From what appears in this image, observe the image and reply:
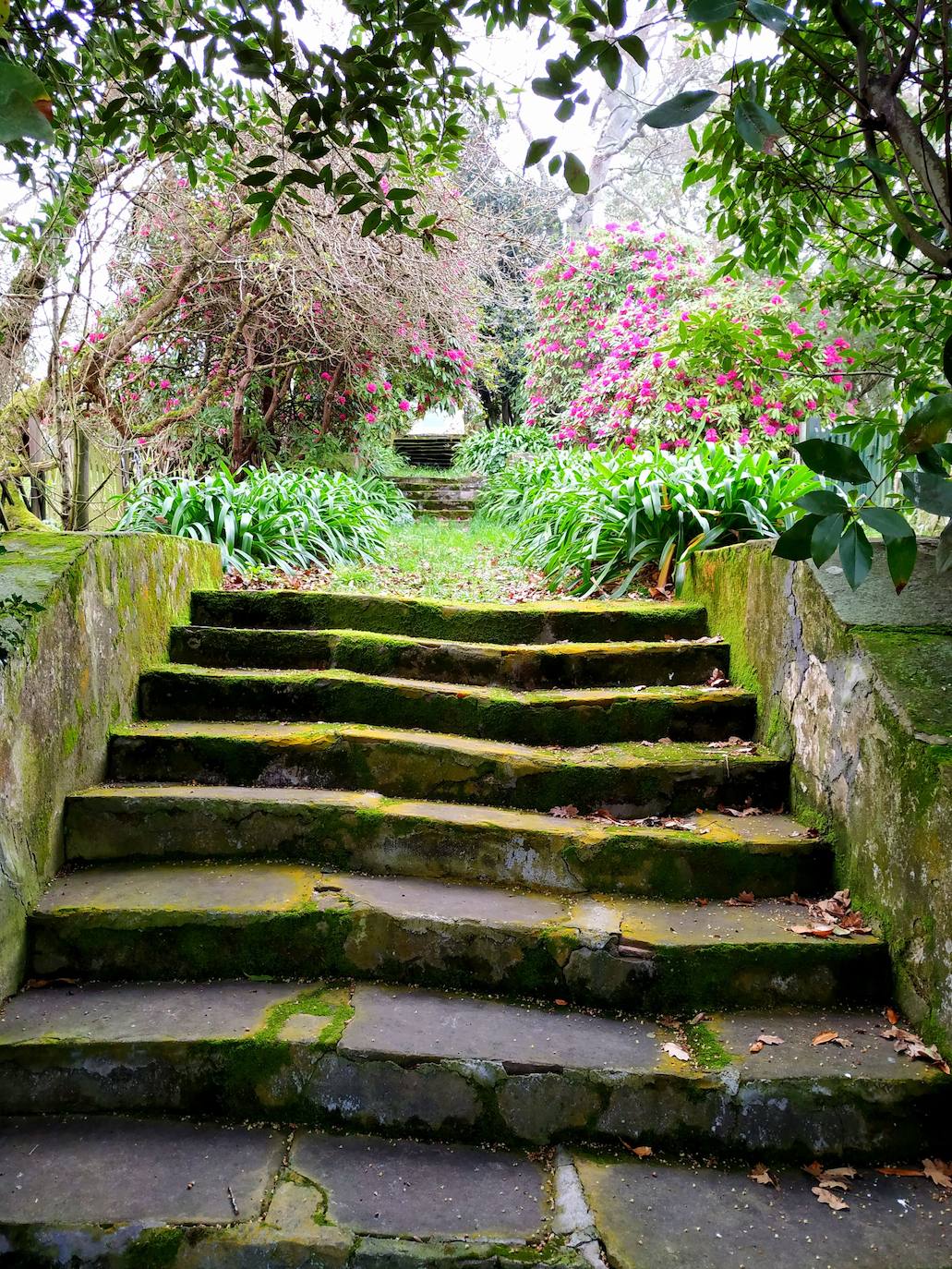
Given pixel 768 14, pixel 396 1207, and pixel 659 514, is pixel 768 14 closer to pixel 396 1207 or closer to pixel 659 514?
pixel 396 1207

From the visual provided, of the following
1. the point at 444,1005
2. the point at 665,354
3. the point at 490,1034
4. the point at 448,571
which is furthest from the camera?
the point at 665,354

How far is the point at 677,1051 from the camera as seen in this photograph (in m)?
1.74

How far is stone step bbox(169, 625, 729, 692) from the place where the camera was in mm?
3031

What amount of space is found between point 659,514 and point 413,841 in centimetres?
226

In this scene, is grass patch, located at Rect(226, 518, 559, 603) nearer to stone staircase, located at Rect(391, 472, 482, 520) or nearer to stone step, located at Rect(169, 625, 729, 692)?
stone step, located at Rect(169, 625, 729, 692)

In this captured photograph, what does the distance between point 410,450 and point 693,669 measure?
11.2 meters

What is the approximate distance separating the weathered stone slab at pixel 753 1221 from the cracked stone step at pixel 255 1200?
0.13 m

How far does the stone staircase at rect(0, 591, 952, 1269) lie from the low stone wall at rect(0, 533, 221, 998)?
86 mm

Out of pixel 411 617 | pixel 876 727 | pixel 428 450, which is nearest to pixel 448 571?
pixel 411 617

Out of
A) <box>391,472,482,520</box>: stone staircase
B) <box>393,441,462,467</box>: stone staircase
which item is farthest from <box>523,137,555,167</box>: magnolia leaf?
<box>393,441,462,467</box>: stone staircase

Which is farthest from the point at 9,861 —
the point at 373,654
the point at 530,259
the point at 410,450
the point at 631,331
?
the point at 410,450

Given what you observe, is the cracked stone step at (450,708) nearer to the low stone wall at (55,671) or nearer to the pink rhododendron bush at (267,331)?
the low stone wall at (55,671)

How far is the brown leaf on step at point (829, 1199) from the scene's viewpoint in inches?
58.2

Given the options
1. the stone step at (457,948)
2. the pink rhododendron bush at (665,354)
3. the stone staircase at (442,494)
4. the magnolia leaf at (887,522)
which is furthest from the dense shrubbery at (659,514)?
the stone staircase at (442,494)
